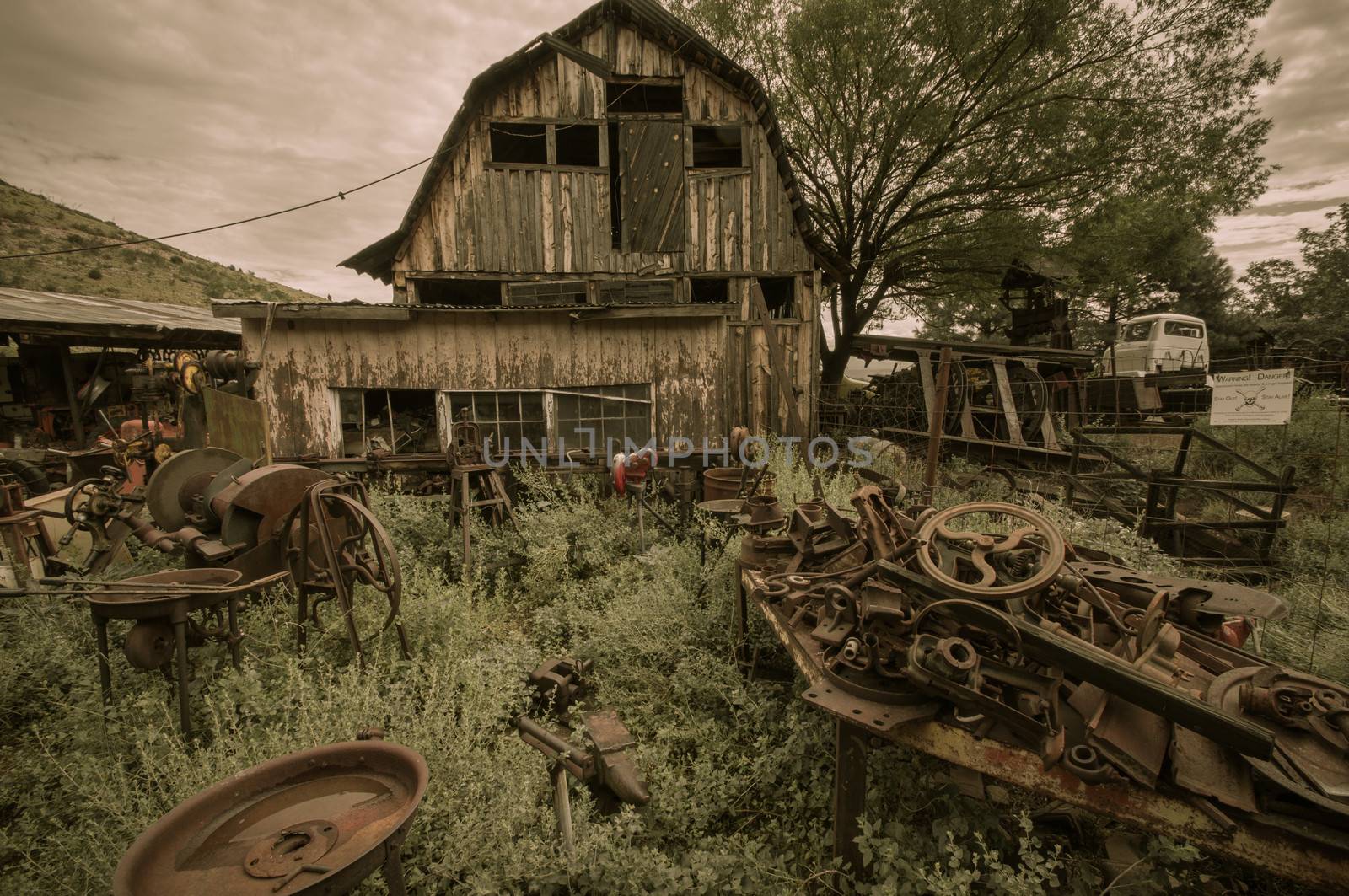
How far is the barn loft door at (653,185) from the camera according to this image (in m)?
9.90

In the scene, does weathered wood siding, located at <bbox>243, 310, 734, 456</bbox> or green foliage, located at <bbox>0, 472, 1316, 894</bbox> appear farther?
weathered wood siding, located at <bbox>243, 310, 734, 456</bbox>

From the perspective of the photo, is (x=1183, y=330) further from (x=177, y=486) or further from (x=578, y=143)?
(x=177, y=486)

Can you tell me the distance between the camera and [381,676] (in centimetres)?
379

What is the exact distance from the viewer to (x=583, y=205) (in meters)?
9.88

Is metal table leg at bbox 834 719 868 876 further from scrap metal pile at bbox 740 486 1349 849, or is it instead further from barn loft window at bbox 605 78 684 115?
barn loft window at bbox 605 78 684 115

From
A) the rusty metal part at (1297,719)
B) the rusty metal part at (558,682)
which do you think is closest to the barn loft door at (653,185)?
the rusty metal part at (558,682)

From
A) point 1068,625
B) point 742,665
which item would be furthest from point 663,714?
point 1068,625

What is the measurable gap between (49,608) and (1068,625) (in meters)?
7.55

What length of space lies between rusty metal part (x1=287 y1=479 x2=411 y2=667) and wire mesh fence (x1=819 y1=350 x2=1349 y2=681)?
540cm

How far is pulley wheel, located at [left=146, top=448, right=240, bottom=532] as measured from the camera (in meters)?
5.19

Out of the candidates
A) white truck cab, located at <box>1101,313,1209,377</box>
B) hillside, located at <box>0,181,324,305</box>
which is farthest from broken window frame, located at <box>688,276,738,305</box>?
hillside, located at <box>0,181,324,305</box>

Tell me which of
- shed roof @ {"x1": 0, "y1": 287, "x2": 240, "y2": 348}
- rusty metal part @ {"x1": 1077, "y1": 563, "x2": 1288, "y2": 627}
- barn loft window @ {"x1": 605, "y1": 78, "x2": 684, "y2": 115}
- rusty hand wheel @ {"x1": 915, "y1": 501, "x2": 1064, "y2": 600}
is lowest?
rusty metal part @ {"x1": 1077, "y1": 563, "x2": 1288, "y2": 627}

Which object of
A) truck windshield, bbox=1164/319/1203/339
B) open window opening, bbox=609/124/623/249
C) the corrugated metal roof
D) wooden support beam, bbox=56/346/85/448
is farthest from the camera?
truck windshield, bbox=1164/319/1203/339

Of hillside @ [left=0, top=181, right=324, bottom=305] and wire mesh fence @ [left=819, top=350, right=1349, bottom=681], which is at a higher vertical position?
hillside @ [left=0, top=181, right=324, bottom=305]
